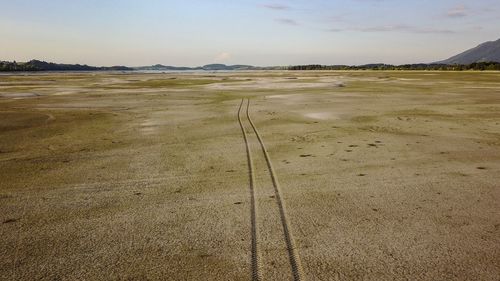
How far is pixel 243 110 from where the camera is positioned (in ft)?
73.4

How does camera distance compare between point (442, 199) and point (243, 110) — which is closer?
point (442, 199)

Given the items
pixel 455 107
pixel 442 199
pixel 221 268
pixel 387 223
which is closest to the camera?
pixel 221 268

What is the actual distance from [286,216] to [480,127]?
11955mm

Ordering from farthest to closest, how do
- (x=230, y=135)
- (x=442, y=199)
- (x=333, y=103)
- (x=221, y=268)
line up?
(x=333, y=103)
(x=230, y=135)
(x=442, y=199)
(x=221, y=268)

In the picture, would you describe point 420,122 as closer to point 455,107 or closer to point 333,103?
point 455,107

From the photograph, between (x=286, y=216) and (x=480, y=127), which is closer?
(x=286, y=216)

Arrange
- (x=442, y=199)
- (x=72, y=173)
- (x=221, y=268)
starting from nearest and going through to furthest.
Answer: (x=221, y=268)
(x=442, y=199)
(x=72, y=173)

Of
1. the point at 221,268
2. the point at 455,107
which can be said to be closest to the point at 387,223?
the point at 221,268

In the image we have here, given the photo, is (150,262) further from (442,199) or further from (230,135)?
(230,135)

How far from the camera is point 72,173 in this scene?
34.1 ft

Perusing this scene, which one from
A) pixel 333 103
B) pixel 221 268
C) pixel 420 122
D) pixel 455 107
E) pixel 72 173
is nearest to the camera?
pixel 221 268

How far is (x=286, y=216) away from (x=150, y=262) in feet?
8.62

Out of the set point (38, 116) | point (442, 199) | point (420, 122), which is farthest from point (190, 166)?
point (38, 116)

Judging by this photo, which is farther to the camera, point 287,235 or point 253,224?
point 253,224
